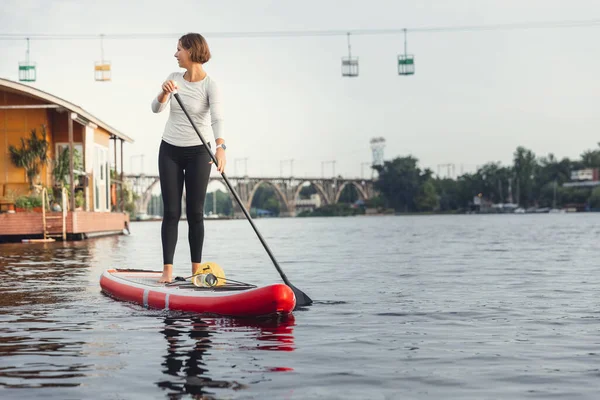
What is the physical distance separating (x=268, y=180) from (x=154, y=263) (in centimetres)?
11942

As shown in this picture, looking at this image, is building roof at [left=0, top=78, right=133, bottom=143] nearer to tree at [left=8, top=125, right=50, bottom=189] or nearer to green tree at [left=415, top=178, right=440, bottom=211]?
tree at [left=8, top=125, right=50, bottom=189]

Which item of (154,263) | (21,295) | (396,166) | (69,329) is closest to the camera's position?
(69,329)

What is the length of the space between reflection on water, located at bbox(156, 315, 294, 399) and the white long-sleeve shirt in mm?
1548

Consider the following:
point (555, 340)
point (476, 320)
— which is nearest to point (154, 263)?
point (476, 320)

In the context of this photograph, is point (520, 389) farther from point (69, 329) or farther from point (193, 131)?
point (193, 131)

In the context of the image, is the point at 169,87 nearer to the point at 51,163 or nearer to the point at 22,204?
the point at 22,204

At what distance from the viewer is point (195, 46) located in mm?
6836

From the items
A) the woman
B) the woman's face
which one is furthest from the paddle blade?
the woman's face

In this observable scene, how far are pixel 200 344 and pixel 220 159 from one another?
6.78 ft

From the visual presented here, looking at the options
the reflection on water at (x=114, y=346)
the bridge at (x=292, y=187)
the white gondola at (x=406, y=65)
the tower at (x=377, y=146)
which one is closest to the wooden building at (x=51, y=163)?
the white gondola at (x=406, y=65)

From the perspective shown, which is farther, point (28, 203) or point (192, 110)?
point (28, 203)

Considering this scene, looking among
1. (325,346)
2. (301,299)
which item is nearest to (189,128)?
(301,299)

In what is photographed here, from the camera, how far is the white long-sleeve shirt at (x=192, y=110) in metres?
6.94

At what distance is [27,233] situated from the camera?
81.0 ft
